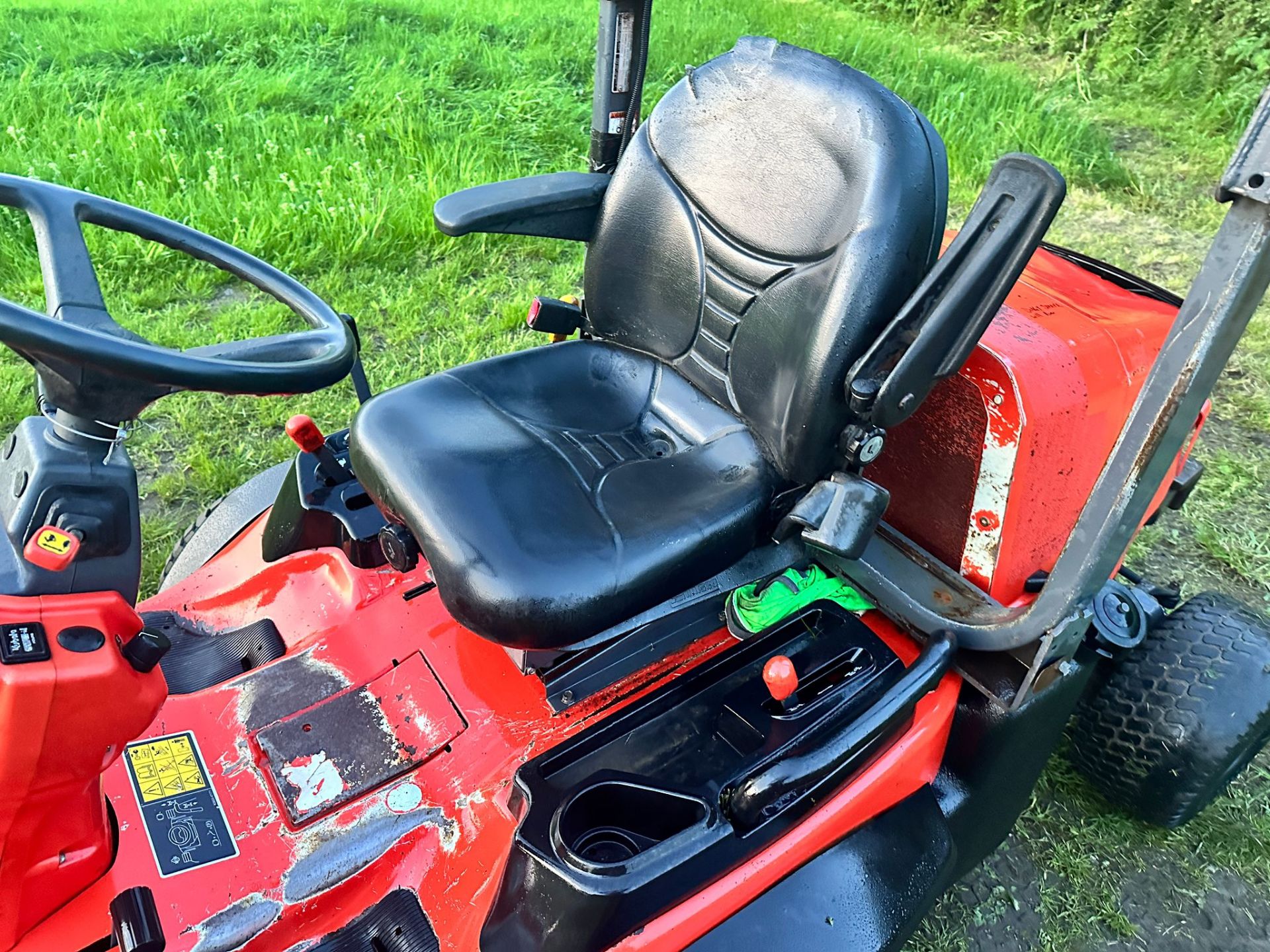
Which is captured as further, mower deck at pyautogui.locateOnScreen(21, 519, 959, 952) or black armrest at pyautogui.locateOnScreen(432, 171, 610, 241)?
black armrest at pyautogui.locateOnScreen(432, 171, 610, 241)

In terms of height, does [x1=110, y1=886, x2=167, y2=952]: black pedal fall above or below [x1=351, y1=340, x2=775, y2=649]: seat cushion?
below

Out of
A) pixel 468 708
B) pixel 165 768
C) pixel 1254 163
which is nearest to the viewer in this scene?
pixel 1254 163

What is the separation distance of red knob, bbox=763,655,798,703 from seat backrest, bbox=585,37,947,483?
0.95ft

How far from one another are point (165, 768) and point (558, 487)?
680 mm

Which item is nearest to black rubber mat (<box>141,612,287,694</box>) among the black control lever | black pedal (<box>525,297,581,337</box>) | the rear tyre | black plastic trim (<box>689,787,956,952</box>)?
black pedal (<box>525,297,581,337</box>)

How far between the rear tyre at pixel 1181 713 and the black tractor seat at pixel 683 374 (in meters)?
0.76

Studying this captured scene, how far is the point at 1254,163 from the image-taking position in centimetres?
97

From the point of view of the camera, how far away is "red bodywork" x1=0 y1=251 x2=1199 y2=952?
50.2 inches

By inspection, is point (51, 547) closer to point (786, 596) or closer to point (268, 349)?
point (268, 349)

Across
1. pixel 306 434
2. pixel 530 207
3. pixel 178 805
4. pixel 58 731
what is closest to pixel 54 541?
pixel 58 731

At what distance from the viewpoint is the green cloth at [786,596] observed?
5.08ft

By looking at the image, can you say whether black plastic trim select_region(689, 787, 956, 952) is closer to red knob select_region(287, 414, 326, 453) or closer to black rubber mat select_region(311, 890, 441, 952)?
black rubber mat select_region(311, 890, 441, 952)

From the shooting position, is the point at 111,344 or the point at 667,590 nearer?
the point at 111,344

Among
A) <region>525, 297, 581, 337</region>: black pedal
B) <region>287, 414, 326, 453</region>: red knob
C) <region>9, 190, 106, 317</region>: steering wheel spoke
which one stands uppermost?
<region>9, 190, 106, 317</region>: steering wheel spoke
